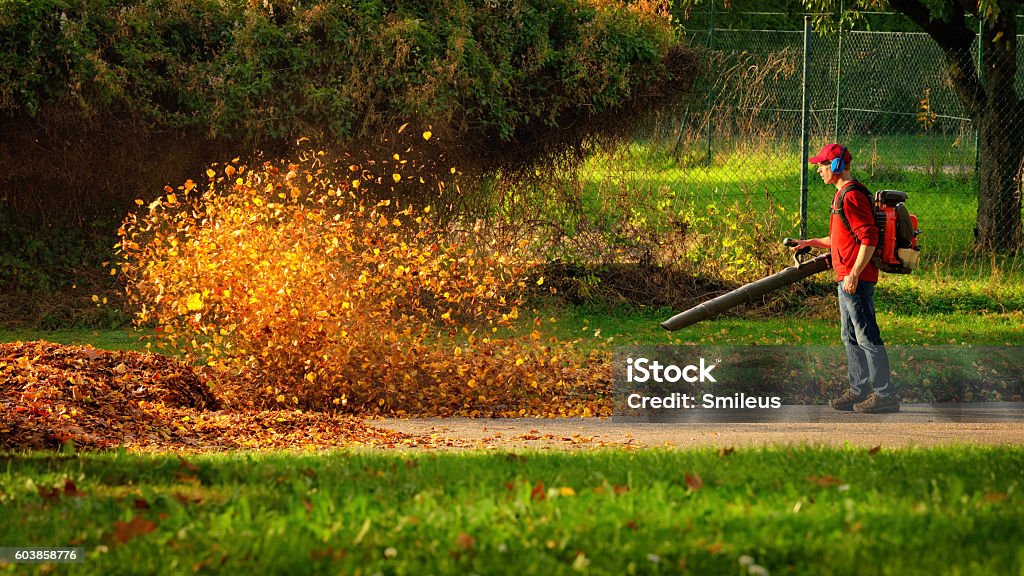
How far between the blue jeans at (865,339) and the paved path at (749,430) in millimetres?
246

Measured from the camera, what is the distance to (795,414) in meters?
8.14

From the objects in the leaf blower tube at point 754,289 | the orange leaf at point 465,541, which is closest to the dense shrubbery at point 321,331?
the leaf blower tube at point 754,289

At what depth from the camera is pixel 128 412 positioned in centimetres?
748

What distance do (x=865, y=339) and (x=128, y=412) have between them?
4595 millimetres

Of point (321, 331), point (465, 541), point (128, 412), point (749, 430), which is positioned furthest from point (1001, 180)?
point (465, 541)

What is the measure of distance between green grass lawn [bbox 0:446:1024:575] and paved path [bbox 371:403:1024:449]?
1.38 meters

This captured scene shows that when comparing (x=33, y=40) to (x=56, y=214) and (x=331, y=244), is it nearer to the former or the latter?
(x=56, y=214)

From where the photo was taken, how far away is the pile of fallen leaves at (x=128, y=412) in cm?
690

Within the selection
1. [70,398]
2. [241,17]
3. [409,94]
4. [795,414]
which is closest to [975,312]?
[795,414]

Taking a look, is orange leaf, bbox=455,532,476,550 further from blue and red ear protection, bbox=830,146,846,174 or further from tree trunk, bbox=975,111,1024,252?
tree trunk, bbox=975,111,1024,252

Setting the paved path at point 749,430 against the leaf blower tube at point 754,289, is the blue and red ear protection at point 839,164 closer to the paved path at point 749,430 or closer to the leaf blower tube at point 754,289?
the leaf blower tube at point 754,289

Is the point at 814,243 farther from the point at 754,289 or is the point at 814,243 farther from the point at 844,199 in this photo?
the point at 754,289

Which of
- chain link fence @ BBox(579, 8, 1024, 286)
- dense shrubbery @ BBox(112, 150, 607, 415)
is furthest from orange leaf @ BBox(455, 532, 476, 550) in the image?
chain link fence @ BBox(579, 8, 1024, 286)

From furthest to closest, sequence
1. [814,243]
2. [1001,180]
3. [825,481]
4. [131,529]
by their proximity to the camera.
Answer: [1001,180], [814,243], [825,481], [131,529]
